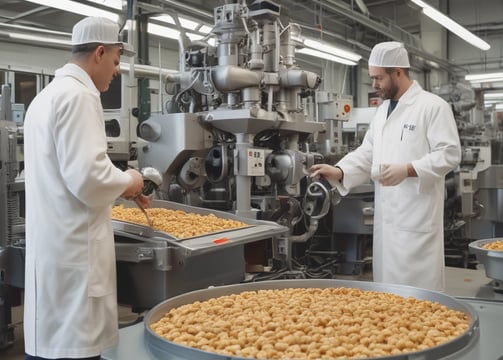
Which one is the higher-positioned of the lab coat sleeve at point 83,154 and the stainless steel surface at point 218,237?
the lab coat sleeve at point 83,154

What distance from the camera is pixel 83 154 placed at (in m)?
1.61

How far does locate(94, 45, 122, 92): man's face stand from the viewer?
1843mm

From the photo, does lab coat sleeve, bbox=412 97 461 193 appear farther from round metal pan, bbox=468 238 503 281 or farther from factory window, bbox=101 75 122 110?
factory window, bbox=101 75 122 110

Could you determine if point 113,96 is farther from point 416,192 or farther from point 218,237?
point 416,192

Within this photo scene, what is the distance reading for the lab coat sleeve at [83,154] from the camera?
1603mm

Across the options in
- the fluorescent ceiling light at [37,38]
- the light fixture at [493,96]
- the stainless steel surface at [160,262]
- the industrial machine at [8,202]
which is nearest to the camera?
the stainless steel surface at [160,262]

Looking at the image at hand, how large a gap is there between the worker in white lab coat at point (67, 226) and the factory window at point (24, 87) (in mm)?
5210

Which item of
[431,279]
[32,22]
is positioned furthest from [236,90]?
[32,22]

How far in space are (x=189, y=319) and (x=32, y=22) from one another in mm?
7462

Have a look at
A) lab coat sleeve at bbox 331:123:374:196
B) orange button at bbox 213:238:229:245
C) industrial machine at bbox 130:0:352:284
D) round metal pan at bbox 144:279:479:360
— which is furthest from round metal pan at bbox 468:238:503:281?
industrial machine at bbox 130:0:352:284

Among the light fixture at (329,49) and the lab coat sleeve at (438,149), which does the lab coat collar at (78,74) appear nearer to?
A: the lab coat sleeve at (438,149)

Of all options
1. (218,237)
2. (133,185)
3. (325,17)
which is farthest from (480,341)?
(325,17)

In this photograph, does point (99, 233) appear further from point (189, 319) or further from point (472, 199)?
point (472, 199)

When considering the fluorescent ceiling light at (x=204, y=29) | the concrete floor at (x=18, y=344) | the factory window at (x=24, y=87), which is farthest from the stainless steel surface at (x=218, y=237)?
the fluorescent ceiling light at (x=204, y=29)
